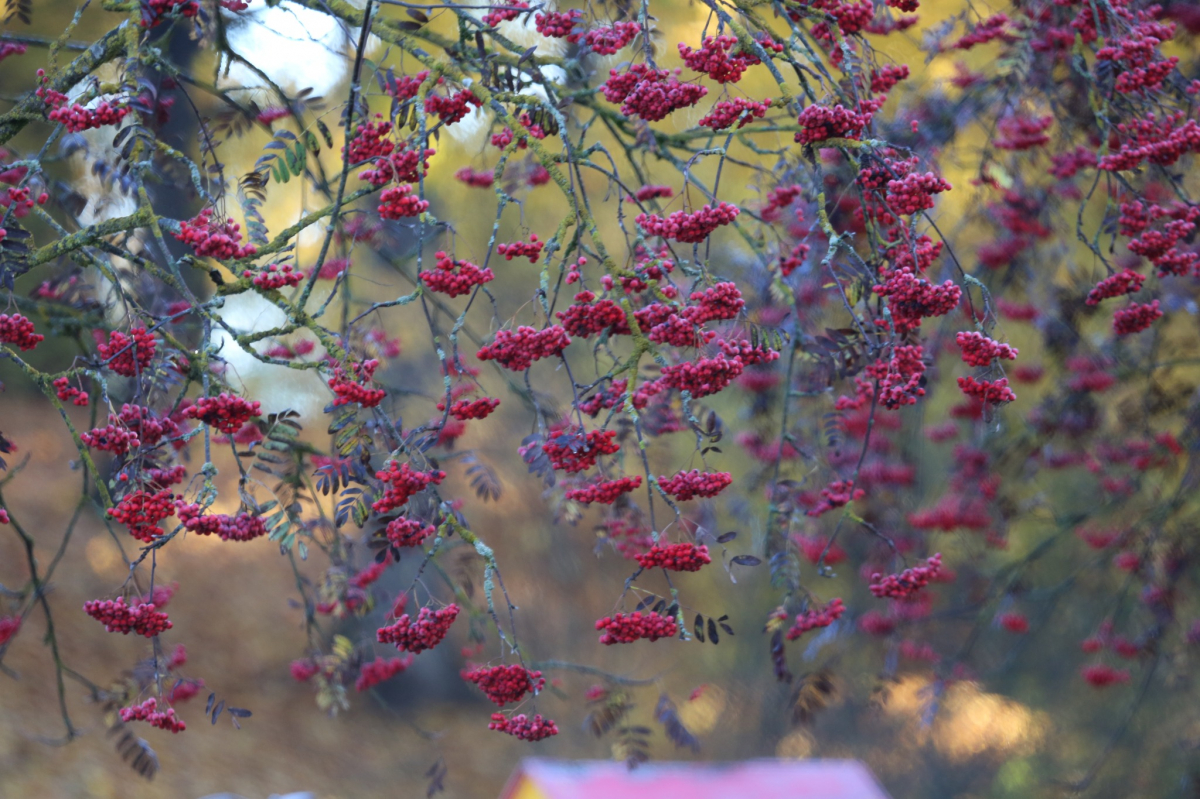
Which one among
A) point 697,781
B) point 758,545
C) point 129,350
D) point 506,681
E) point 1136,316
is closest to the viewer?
point 506,681

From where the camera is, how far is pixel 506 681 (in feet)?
8.20

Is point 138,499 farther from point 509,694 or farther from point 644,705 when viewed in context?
point 644,705

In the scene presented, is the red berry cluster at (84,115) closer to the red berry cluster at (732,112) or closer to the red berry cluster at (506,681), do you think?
the red berry cluster at (732,112)

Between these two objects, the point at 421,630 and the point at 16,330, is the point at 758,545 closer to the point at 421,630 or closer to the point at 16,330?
the point at 421,630

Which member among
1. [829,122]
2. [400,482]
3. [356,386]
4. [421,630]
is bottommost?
[421,630]

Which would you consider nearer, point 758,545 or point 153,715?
point 153,715

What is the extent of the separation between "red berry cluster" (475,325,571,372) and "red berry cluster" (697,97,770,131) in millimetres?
706

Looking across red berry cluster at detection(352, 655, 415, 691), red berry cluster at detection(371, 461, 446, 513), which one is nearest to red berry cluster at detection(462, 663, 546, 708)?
red berry cluster at detection(371, 461, 446, 513)

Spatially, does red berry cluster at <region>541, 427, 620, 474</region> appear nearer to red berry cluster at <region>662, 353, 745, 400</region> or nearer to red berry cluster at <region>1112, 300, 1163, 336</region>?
red berry cluster at <region>662, 353, 745, 400</region>

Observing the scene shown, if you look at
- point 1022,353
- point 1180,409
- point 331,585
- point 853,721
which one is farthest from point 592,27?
point 853,721

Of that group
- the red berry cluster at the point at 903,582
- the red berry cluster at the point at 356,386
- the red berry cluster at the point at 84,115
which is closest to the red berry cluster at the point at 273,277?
the red berry cluster at the point at 356,386

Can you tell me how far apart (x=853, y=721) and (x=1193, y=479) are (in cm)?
748

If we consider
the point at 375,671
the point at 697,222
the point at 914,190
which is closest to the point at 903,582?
the point at 914,190

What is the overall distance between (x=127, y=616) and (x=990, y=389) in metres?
2.26
